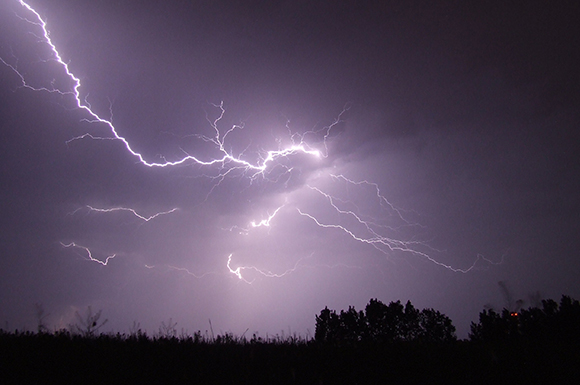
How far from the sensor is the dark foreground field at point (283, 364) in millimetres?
3131

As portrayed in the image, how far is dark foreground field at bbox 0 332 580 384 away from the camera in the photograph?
3131 mm

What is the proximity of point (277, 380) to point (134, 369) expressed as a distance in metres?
1.51

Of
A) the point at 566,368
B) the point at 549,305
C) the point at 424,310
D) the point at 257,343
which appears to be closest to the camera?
the point at 566,368

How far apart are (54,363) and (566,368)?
537 centimetres

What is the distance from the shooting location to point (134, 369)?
334 centimetres

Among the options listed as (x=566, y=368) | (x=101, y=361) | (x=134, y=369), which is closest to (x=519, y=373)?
(x=566, y=368)

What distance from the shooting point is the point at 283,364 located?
11.6 ft

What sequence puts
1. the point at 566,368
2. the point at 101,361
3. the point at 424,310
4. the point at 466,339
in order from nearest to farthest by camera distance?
the point at 566,368 < the point at 101,361 < the point at 466,339 < the point at 424,310

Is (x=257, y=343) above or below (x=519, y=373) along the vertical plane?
above

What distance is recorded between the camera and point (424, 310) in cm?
3528

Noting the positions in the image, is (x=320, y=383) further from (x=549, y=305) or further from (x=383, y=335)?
(x=549, y=305)

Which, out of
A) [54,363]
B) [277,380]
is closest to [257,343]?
[277,380]

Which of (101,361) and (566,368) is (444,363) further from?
(101,361)

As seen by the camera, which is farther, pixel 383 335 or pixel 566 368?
pixel 383 335
